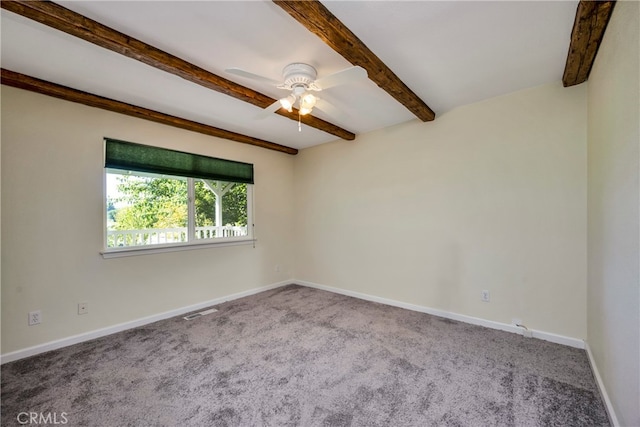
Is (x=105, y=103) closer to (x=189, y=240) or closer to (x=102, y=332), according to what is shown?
(x=189, y=240)

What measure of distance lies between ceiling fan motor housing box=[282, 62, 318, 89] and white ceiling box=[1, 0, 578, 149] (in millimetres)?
72

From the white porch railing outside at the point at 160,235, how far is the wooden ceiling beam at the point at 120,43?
1.90 m

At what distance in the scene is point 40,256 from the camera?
243 centimetres

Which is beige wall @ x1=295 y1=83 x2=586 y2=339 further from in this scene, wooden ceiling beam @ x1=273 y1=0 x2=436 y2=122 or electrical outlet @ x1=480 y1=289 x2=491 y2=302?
wooden ceiling beam @ x1=273 y1=0 x2=436 y2=122

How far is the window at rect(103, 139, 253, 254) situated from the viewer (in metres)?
2.93

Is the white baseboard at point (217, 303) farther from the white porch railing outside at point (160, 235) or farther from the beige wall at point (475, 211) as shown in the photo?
the white porch railing outside at point (160, 235)

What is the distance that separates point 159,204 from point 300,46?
2.53 meters

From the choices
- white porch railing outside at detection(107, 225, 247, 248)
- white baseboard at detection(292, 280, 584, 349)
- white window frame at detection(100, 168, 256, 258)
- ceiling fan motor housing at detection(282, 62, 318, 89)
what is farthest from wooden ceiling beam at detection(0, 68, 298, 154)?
white baseboard at detection(292, 280, 584, 349)

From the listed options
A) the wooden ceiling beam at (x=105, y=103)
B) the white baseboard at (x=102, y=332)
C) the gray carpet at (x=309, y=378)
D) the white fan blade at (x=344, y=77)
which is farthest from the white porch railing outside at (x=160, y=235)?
the white fan blade at (x=344, y=77)

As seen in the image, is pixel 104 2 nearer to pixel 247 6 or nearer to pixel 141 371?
pixel 247 6

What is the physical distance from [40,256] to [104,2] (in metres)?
2.25

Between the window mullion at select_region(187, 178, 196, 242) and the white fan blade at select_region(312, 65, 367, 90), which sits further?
the window mullion at select_region(187, 178, 196, 242)

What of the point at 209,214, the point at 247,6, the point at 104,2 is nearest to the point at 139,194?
the point at 209,214

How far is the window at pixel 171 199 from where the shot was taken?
2.93m
